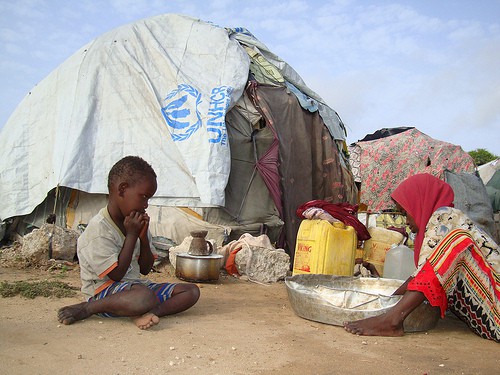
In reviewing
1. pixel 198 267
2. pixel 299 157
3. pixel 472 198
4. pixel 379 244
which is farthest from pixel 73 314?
pixel 472 198

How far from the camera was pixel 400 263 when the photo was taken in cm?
A: 394

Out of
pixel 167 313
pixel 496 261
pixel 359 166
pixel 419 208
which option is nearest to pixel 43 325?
pixel 167 313

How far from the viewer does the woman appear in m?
2.38

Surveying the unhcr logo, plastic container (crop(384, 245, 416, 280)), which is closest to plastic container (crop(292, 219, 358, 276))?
plastic container (crop(384, 245, 416, 280))

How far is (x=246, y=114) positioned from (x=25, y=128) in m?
2.60

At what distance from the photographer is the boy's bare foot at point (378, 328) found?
8.15 feet

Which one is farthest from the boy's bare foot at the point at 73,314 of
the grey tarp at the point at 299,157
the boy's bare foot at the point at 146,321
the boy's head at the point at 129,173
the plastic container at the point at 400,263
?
the grey tarp at the point at 299,157

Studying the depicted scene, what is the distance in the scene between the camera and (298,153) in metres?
6.05

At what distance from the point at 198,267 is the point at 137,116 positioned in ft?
7.42

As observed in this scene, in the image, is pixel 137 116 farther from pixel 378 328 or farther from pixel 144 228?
pixel 378 328

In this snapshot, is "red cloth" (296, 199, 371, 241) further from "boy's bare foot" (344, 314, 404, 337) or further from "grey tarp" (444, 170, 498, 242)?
"grey tarp" (444, 170, 498, 242)

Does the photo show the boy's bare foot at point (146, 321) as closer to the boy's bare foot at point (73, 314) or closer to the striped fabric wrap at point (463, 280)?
the boy's bare foot at point (73, 314)

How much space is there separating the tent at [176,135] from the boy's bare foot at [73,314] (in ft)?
8.54

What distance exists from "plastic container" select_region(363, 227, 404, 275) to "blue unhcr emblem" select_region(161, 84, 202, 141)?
6.86 ft
